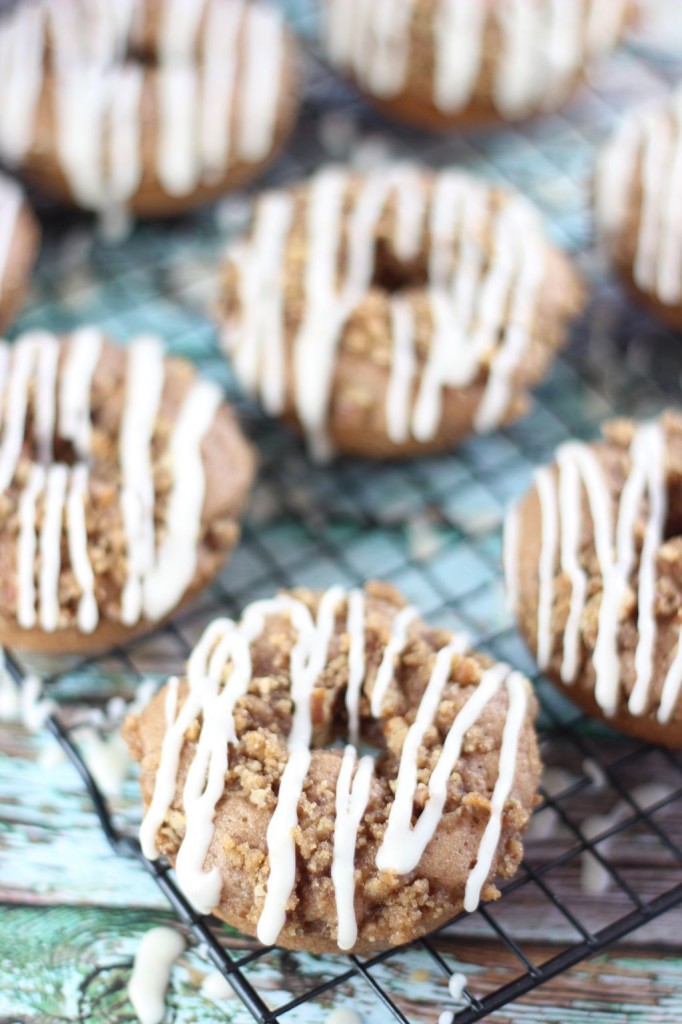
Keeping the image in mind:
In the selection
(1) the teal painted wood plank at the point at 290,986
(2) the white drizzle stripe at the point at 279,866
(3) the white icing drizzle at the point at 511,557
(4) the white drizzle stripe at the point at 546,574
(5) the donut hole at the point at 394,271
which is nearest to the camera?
(2) the white drizzle stripe at the point at 279,866

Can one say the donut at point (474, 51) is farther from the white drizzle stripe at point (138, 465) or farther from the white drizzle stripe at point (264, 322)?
the white drizzle stripe at point (138, 465)

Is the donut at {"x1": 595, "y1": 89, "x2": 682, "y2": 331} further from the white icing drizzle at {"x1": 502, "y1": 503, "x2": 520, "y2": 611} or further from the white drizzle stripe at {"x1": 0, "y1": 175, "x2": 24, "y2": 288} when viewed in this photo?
the white drizzle stripe at {"x1": 0, "y1": 175, "x2": 24, "y2": 288}

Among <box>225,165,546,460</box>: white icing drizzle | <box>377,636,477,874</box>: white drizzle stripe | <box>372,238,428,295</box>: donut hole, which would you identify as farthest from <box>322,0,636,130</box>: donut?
<box>377,636,477,874</box>: white drizzle stripe

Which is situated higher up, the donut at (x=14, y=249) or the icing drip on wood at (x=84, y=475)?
the donut at (x=14, y=249)

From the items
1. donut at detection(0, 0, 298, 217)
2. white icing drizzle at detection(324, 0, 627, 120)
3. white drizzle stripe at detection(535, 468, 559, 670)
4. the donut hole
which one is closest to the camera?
white drizzle stripe at detection(535, 468, 559, 670)

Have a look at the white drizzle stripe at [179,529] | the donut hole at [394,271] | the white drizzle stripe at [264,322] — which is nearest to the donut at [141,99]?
the white drizzle stripe at [264,322]

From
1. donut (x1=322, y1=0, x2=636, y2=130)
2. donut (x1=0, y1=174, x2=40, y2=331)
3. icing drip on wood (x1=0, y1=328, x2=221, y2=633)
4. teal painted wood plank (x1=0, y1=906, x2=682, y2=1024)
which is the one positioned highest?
donut (x1=322, y1=0, x2=636, y2=130)

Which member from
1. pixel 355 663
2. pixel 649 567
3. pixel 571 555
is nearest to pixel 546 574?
pixel 571 555
